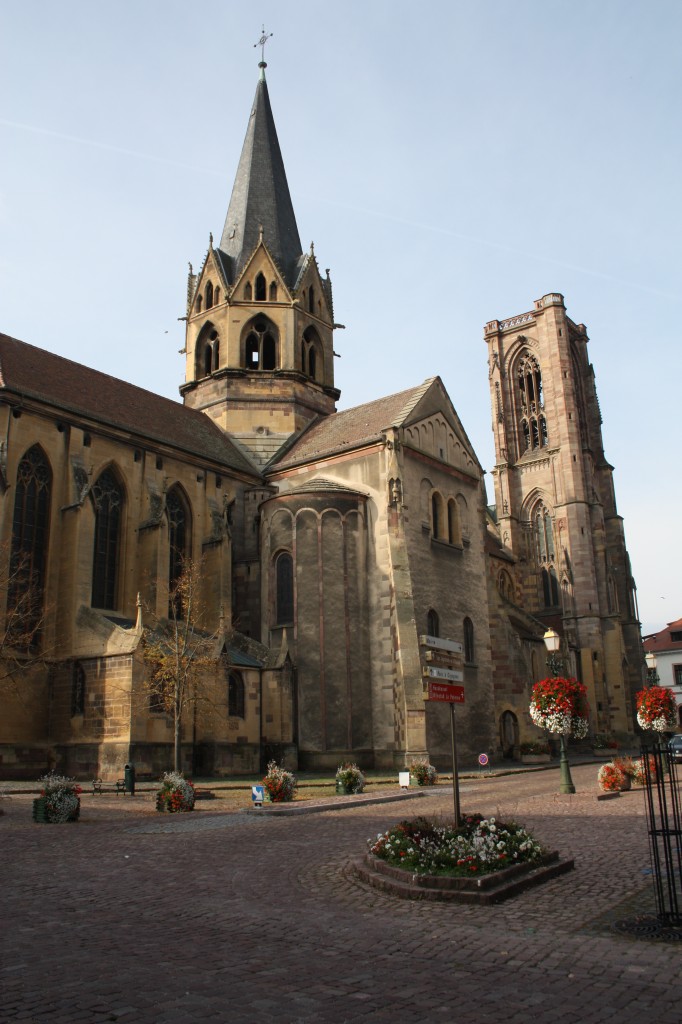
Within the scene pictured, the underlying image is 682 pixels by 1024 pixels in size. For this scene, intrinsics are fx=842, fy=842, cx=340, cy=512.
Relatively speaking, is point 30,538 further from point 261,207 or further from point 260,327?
point 261,207

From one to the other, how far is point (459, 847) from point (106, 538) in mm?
23524

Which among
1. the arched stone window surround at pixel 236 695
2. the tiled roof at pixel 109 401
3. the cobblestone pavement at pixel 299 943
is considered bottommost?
the cobblestone pavement at pixel 299 943

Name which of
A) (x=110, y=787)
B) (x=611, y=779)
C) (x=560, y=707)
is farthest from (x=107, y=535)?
(x=611, y=779)

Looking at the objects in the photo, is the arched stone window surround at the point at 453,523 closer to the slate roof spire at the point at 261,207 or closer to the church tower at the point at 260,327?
the church tower at the point at 260,327

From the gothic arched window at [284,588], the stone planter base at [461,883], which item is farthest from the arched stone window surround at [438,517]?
the stone planter base at [461,883]

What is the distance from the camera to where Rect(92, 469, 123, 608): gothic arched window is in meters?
30.4

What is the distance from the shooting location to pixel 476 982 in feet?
20.1

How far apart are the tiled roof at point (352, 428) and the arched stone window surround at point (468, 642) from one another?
29.5ft

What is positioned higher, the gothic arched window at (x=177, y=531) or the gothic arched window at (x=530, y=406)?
the gothic arched window at (x=530, y=406)

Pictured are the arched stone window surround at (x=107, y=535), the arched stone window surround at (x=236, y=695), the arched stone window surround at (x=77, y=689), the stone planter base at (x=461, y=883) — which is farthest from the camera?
the arched stone window surround at (x=107, y=535)

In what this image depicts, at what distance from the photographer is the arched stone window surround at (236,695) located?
29.6 m

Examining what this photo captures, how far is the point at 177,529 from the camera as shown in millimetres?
34562

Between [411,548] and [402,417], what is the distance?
580 centimetres

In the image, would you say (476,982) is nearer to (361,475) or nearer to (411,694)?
(411,694)
